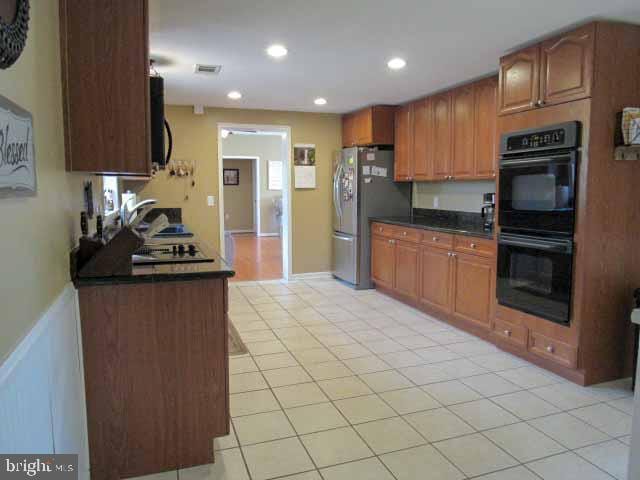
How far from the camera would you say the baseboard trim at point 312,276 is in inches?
239

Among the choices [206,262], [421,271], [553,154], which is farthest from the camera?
[421,271]

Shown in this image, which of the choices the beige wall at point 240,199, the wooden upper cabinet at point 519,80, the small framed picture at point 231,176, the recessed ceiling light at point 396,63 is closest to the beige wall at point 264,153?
the beige wall at point 240,199

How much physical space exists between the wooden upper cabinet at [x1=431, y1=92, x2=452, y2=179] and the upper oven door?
123 centimetres

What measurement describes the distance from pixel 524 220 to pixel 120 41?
267 cm

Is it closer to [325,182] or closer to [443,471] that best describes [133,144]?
[443,471]

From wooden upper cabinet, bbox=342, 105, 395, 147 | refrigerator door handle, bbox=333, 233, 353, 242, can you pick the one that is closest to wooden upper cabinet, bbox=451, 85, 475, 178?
wooden upper cabinet, bbox=342, 105, 395, 147

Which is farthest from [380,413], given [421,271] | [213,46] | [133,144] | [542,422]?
[213,46]

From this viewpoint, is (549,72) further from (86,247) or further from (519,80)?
(86,247)

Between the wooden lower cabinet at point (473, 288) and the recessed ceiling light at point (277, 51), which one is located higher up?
the recessed ceiling light at point (277, 51)

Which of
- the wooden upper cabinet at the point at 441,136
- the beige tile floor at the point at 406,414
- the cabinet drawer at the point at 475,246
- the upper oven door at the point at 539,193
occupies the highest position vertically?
the wooden upper cabinet at the point at 441,136

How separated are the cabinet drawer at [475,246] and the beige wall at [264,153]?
23.7 ft

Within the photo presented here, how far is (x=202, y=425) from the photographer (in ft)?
6.63

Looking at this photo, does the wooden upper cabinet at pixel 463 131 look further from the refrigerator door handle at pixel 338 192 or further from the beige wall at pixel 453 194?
the refrigerator door handle at pixel 338 192

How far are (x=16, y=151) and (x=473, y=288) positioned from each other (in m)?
3.42
